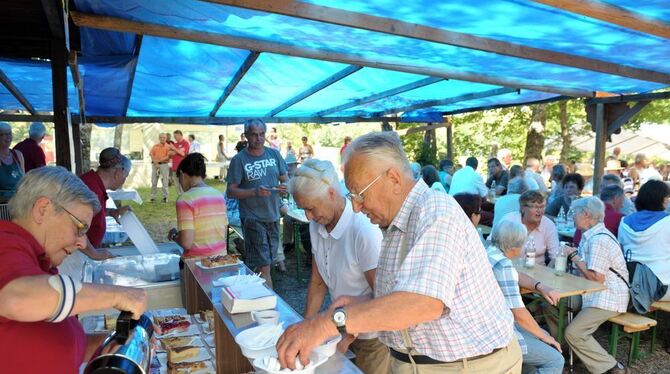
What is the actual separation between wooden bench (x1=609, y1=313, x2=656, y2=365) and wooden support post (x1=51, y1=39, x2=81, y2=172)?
5055mm

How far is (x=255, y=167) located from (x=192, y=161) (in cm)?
153

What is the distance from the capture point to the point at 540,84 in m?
6.05

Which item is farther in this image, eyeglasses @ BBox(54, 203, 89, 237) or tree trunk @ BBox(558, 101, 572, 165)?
tree trunk @ BBox(558, 101, 572, 165)

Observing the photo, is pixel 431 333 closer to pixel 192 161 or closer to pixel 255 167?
pixel 192 161

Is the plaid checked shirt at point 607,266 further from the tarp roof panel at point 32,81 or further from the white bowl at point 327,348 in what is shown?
the tarp roof panel at point 32,81

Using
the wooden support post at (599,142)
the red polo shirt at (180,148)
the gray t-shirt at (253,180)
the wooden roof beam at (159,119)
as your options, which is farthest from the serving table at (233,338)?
the red polo shirt at (180,148)

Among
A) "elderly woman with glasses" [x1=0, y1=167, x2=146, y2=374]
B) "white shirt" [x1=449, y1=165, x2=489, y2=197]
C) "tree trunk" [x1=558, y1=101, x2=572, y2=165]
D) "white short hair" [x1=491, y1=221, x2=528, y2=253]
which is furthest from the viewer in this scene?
"tree trunk" [x1=558, y1=101, x2=572, y2=165]

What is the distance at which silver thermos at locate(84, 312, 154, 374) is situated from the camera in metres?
1.30

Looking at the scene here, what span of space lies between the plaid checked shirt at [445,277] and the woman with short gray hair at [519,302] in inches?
43.3

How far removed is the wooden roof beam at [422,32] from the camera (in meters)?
3.00

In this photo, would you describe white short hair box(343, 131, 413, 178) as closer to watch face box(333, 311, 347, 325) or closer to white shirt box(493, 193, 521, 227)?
watch face box(333, 311, 347, 325)

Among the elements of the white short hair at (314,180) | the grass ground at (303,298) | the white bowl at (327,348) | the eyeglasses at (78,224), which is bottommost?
the grass ground at (303,298)

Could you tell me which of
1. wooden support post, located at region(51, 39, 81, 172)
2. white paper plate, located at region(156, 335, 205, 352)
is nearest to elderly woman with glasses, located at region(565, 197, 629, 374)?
white paper plate, located at region(156, 335, 205, 352)

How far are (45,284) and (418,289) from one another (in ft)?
3.25
